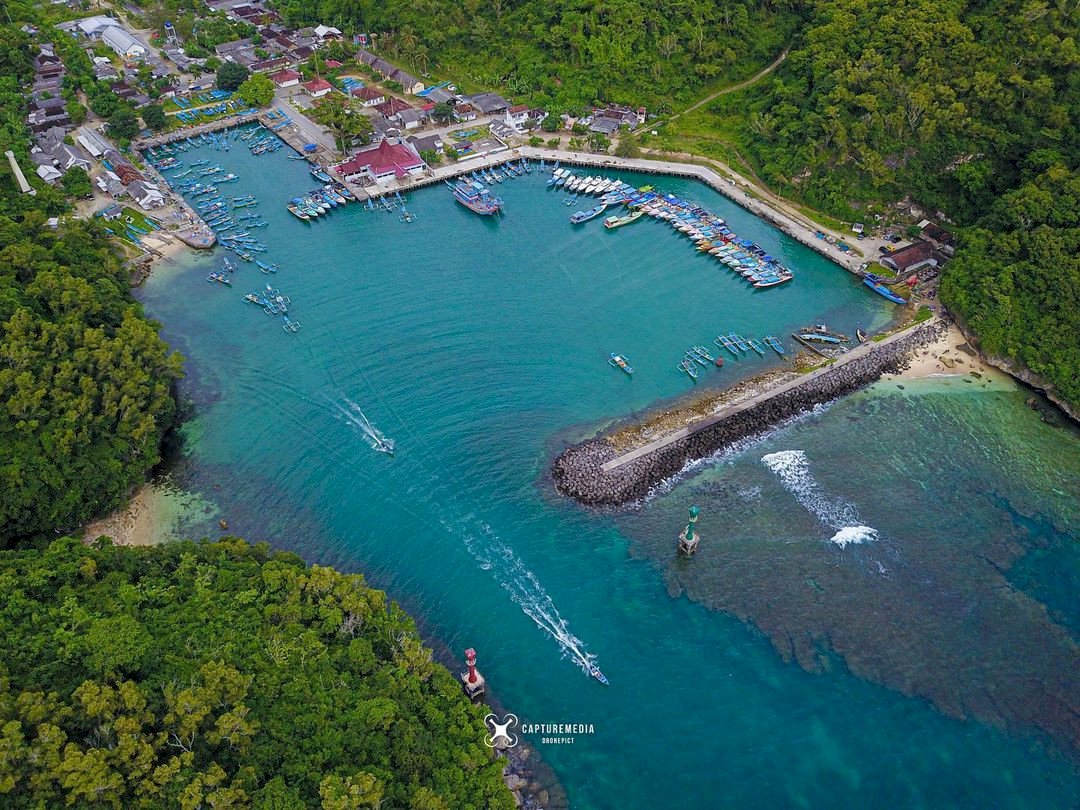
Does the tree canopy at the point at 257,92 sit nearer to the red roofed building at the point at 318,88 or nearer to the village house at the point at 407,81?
the red roofed building at the point at 318,88

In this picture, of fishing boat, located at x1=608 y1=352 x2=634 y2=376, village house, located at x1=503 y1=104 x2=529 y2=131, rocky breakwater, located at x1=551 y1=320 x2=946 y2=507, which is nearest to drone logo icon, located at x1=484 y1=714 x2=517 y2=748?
rocky breakwater, located at x1=551 y1=320 x2=946 y2=507

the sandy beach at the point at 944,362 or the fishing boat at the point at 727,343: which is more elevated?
the sandy beach at the point at 944,362

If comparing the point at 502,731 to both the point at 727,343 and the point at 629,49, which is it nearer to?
the point at 727,343

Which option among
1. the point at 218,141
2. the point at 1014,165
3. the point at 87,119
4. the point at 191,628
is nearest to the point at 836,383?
the point at 1014,165

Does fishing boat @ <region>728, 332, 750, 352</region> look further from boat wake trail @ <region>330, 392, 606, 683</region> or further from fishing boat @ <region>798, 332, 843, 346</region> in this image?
boat wake trail @ <region>330, 392, 606, 683</region>

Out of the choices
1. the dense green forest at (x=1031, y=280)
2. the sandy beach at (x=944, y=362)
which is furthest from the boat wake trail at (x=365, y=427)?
the dense green forest at (x=1031, y=280)

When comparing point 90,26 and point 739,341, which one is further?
point 90,26

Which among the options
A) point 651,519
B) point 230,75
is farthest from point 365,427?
point 230,75
